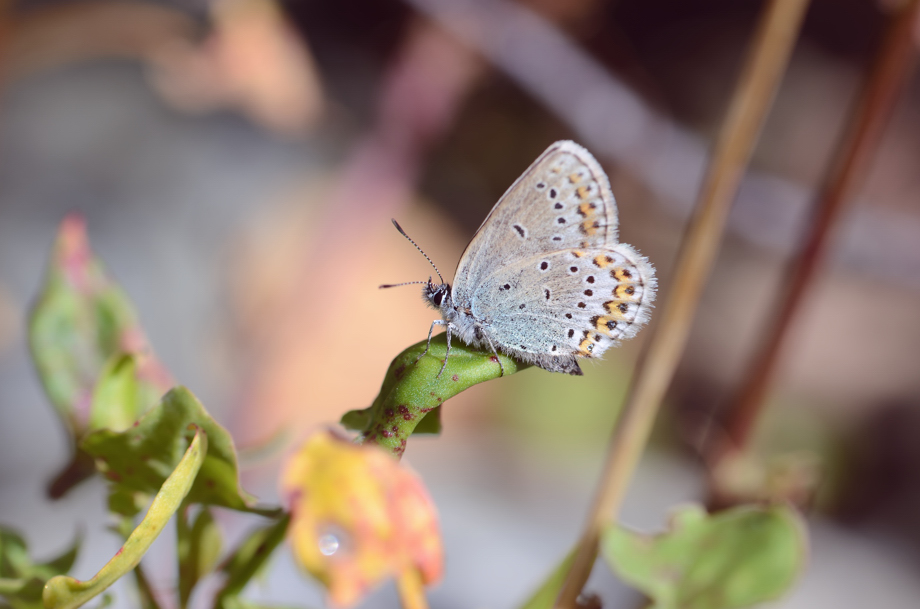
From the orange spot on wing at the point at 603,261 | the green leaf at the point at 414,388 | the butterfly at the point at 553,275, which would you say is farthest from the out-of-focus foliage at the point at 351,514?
the orange spot on wing at the point at 603,261

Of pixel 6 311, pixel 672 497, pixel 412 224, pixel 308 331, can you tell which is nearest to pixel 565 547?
pixel 672 497

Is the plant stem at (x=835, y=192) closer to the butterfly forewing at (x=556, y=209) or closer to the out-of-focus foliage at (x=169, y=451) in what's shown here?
the butterfly forewing at (x=556, y=209)

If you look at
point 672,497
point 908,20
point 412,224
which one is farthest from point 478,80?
point 908,20

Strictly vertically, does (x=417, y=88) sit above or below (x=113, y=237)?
above

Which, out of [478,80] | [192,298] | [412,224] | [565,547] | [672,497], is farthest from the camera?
[412,224]

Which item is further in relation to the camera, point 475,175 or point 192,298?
point 475,175

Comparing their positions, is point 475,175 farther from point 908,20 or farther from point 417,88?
point 908,20

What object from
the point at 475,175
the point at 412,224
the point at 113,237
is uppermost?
the point at 475,175

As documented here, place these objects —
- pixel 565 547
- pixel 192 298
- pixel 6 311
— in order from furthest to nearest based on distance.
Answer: pixel 192 298, pixel 6 311, pixel 565 547
